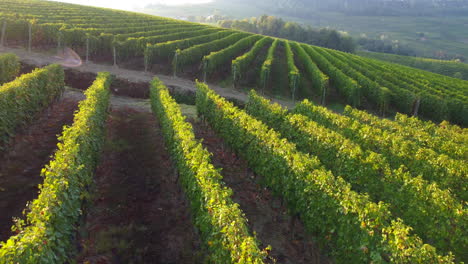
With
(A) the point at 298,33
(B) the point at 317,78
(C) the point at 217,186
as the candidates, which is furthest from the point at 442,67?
(C) the point at 217,186

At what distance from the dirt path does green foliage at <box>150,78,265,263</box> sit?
66.0ft

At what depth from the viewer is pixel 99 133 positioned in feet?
42.3

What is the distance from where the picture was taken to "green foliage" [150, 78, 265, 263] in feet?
20.9

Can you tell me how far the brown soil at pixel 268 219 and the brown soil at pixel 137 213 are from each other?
2399mm

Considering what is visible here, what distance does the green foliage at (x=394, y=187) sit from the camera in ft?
28.1

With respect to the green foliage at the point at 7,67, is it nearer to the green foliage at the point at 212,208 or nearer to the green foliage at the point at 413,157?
the green foliage at the point at 212,208

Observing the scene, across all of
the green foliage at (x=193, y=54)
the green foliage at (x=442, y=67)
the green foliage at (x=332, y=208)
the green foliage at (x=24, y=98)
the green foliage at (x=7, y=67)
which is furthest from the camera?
the green foliage at (x=442, y=67)

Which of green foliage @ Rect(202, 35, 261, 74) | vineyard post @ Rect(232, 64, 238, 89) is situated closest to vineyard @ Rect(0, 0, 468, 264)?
vineyard post @ Rect(232, 64, 238, 89)

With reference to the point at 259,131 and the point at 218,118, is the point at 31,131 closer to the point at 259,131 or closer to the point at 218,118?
the point at 218,118

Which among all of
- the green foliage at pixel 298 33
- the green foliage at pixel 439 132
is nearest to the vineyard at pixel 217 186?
the green foliage at pixel 439 132

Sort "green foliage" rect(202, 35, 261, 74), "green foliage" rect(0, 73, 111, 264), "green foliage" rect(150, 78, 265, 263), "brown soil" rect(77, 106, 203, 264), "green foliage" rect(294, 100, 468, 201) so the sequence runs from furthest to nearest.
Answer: "green foliage" rect(202, 35, 261, 74)
"green foliage" rect(294, 100, 468, 201)
"brown soil" rect(77, 106, 203, 264)
"green foliage" rect(150, 78, 265, 263)
"green foliage" rect(0, 73, 111, 264)

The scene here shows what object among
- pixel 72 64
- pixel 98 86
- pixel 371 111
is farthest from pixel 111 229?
pixel 371 111

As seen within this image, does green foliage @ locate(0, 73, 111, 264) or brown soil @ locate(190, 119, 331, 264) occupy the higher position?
green foliage @ locate(0, 73, 111, 264)

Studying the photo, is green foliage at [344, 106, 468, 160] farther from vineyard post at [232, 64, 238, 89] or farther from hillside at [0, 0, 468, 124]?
vineyard post at [232, 64, 238, 89]
